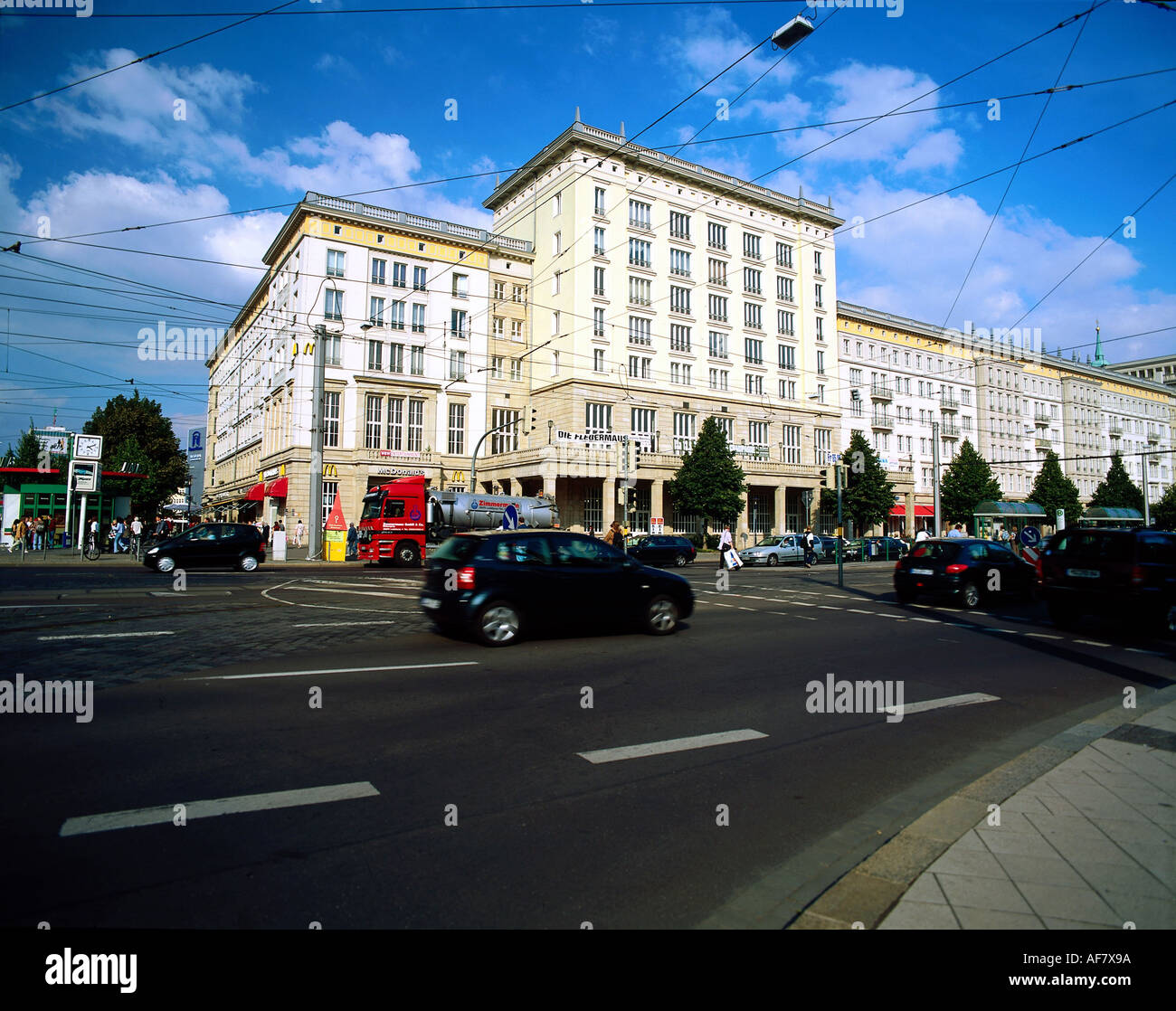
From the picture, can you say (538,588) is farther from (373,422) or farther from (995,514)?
(995,514)

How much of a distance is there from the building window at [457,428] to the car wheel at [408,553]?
21.5 m

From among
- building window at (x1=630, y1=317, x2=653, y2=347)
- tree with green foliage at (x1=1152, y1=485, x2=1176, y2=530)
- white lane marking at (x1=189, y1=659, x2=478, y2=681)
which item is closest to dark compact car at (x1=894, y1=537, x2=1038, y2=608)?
white lane marking at (x1=189, y1=659, x2=478, y2=681)

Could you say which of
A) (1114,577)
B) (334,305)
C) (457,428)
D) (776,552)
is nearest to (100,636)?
(1114,577)

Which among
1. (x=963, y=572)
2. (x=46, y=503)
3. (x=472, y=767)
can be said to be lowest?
(x=472, y=767)

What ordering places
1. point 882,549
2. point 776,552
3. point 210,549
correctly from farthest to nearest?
1. point 882,549
2. point 776,552
3. point 210,549

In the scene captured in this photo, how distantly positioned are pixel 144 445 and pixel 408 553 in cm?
4439

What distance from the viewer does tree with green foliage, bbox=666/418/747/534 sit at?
156 feet

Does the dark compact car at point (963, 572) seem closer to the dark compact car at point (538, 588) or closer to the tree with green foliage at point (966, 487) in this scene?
the dark compact car at point (538, 588)

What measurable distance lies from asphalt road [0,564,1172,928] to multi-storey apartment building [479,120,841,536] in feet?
120

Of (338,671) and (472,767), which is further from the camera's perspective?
(338,671)

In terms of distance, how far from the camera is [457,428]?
→ 51.4m
